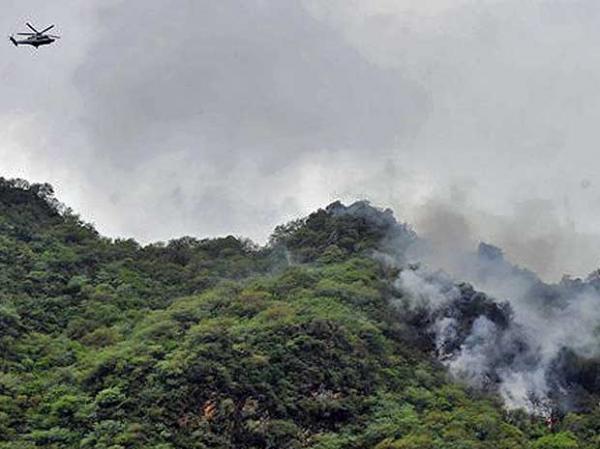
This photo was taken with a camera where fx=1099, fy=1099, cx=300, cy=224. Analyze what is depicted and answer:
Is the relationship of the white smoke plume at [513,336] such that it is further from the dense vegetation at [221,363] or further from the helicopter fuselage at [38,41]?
the helicopter fuselage at [38,41]

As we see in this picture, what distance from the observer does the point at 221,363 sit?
72812 millimetres

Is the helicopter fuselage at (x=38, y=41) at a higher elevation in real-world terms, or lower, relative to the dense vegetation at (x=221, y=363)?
higher

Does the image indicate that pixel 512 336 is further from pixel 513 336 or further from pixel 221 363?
pixel 221 363

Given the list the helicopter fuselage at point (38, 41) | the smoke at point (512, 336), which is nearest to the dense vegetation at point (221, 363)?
the smoke at point (512, 336)

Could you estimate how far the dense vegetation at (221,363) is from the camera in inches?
2719

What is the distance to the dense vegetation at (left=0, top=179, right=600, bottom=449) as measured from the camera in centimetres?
6906

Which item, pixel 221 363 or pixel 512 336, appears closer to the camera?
pixel 221 363

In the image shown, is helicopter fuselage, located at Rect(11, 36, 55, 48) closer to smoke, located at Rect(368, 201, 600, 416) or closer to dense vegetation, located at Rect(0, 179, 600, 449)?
dense vegetation, located at Rect(0, 179, 600, 449)

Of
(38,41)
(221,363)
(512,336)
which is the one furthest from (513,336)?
(38,41)

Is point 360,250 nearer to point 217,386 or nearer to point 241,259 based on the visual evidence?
point 241,259

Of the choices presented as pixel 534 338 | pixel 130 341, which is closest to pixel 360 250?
pixel 534 338

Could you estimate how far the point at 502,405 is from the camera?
8331cm

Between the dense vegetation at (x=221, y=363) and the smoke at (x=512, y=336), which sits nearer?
the dense vegetation at (x=221, y=363)

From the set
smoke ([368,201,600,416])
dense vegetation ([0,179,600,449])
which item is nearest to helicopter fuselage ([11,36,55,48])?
dense vegetation ([0,179,600,449])
